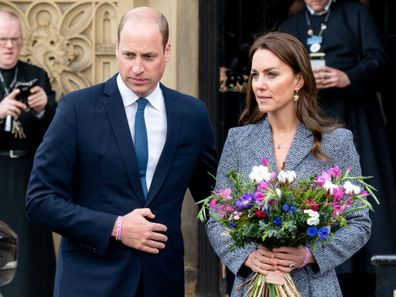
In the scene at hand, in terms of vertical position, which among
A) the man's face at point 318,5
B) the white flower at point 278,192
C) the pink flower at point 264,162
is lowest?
the white flower at point 278,192

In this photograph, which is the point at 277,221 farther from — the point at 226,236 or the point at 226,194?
the point at 226,236

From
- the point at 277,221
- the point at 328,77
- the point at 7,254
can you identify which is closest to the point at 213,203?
the point at 277,221

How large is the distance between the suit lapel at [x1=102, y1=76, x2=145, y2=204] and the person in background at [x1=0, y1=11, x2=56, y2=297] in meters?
2.71

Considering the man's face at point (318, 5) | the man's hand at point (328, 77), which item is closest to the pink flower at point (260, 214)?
the man's hand at point (328, 77)

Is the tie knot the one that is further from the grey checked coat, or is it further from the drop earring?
the drop earring

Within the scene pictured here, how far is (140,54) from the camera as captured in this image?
20.0 feet

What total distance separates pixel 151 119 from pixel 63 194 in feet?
1.79

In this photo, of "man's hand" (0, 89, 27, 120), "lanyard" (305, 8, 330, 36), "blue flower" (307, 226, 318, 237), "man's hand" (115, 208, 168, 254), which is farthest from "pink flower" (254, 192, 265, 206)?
"lanyard" (305, 8, 330, 36)

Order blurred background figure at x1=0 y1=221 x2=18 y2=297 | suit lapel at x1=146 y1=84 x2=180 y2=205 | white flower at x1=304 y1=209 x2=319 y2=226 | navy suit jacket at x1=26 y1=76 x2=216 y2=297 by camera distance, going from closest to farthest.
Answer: blurred background figure at x1=0 y1=221 x2=18 y2=297
white flower at x1=304 y1=209 x2=319 y2=226
navy suit jacket at x1=26 y1=76 x2=216 y2=297
suit lapel at x1=146 y1=84 x2=180 y2=205

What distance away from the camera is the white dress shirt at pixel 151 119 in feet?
20.4

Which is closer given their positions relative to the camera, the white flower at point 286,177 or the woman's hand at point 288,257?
the white flower at point 286,177

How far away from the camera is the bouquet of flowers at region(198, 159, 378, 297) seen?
5477mm

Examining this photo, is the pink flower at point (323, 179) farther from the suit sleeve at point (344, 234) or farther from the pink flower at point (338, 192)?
the suit sleeve at point (344, 234)

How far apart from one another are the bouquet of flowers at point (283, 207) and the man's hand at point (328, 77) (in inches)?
125
